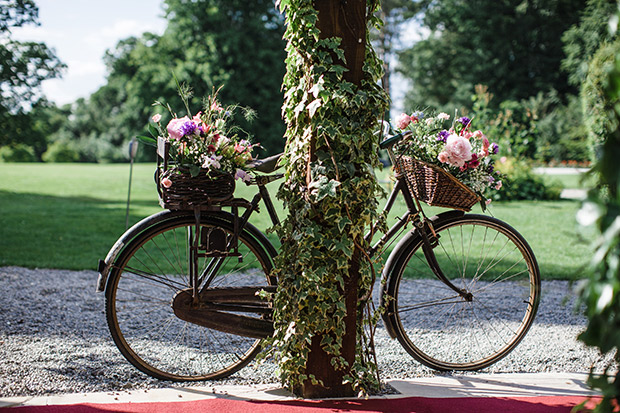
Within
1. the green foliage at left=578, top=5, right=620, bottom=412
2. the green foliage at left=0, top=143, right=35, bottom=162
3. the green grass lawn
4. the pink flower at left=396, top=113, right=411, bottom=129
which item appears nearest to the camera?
the green foliage at left=578, top=5, right=620, bottom=412

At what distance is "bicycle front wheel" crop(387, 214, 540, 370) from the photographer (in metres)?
3.39

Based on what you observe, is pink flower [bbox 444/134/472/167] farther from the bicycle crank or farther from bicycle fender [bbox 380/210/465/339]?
the bicycle crank

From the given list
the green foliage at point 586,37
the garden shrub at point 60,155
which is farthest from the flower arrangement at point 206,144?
the garden shrub at point 60,155

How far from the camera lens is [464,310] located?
4770mm

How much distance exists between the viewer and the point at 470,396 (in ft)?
10.0

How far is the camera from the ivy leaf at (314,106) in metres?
2.77

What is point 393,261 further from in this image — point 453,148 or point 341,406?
point 341,406

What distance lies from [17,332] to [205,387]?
1739 mm

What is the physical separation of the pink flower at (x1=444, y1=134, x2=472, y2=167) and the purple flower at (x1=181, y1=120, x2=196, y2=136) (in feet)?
4.55

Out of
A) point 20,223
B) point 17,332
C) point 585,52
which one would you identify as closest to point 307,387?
point 17,332

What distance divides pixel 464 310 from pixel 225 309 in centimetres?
237

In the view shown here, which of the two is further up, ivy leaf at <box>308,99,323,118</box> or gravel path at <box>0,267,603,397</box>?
ivy leaf at <box>308,99,323,118</box>

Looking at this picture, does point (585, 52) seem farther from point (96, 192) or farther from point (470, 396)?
point (470, 396)

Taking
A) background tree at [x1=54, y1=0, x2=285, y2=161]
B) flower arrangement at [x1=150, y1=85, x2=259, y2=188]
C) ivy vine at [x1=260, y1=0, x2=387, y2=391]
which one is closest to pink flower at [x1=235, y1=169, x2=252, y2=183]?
flower arrangement at [x1=150, y1=85, x2=259, y2=188]
